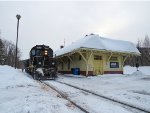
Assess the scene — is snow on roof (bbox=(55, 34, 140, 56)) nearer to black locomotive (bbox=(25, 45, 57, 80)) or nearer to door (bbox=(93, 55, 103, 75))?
door (bbox=(93, 55, 103, 75))

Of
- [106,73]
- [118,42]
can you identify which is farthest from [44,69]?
[118,42]

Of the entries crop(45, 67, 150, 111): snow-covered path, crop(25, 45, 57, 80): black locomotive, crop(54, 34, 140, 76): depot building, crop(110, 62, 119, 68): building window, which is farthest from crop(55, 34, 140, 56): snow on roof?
crop(45, 67, 150, 111): snow-covered path

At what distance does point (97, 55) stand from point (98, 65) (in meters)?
1.32

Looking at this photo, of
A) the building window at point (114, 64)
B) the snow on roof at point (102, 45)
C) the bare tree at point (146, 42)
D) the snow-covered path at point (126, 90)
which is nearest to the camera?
the snow-covered path at point (126, 90)

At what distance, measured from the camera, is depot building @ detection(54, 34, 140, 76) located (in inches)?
963

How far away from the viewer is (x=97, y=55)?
2667 cm

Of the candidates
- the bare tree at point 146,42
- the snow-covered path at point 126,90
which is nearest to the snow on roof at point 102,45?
the snow-covered path at point 126,90

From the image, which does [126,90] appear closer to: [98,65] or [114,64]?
[98,65]

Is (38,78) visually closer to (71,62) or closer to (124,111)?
(71,62)

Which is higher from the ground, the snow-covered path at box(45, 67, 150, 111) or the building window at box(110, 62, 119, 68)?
the building window at box(110, 62, 119, 68)

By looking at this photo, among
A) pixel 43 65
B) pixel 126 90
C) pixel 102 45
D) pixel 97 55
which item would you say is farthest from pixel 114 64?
pixel 126 90

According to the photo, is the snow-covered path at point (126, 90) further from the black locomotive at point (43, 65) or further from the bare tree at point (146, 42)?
the bare tree at point (146, 42)

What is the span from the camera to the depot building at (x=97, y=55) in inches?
963

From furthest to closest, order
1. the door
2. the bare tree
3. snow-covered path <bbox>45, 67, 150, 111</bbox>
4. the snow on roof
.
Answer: the bare tree < the door < the snow on roof < snow-covered path <bbox>45, 67, 150, 111</bbox>
